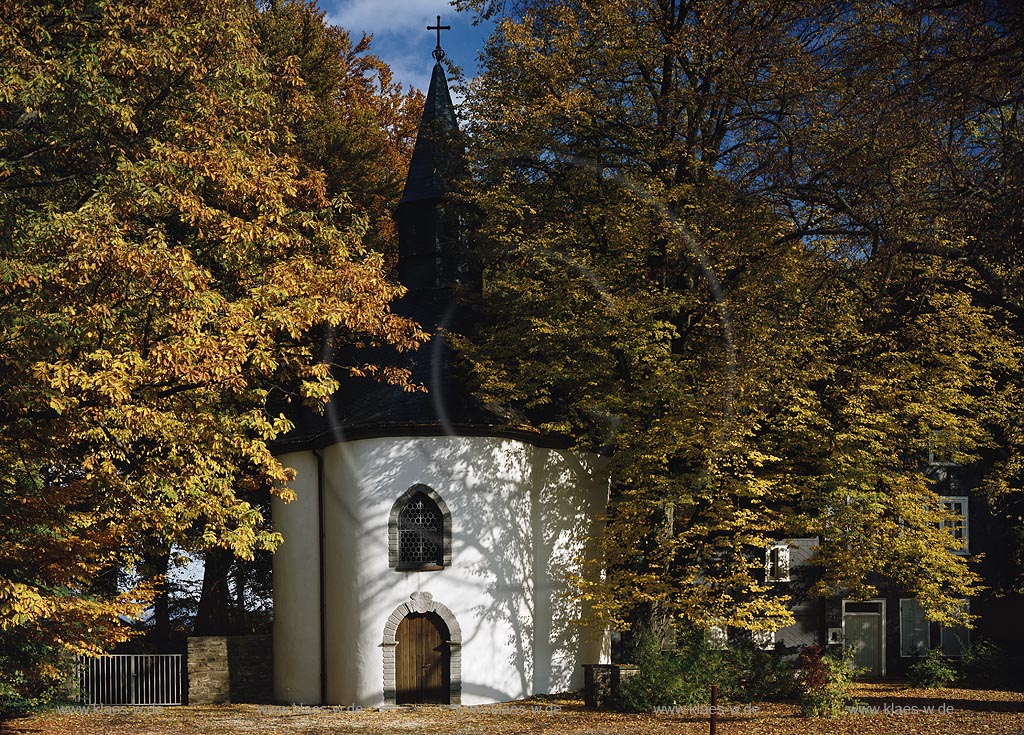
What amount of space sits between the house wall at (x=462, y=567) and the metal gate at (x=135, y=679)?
2252mm

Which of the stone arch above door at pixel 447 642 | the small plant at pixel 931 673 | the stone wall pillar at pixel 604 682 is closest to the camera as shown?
the stone wall pillar at pixel 604 682

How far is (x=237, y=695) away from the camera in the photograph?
25.1 m

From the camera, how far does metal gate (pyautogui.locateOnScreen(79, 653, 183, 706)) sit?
2447 cm

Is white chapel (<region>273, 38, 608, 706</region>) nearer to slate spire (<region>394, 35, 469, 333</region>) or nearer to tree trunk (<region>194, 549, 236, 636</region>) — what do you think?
slate spire (<region>394, 35, 469, 333</region>)

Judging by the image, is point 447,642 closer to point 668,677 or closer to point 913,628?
point 668,677

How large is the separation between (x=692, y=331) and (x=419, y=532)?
7.05 metres

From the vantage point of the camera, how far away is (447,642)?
2347cm

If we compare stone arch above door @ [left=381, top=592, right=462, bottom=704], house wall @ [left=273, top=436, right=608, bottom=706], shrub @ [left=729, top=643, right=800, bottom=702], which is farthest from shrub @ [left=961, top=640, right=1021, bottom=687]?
stone arch above door @ [left=381, top=592, right=462, bottom=704]

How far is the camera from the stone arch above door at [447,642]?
2316 centimetres

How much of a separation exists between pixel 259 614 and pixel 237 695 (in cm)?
758

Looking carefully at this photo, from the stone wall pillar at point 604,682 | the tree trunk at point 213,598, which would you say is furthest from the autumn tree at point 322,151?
the stone wall pillar at point 604,682

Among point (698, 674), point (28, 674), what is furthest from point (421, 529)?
point (28, 674)

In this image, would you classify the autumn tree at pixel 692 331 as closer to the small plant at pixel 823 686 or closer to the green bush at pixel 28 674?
the small plant at pixel 823 686

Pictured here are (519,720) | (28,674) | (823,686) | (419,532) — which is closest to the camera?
(28,674)
